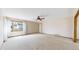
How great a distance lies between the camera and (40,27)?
435 inches

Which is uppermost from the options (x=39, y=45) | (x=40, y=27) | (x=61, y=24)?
(x=61, y=24)

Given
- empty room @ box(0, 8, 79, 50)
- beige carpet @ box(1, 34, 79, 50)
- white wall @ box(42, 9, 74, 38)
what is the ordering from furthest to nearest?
white wall @ box(42, 9, 74, 38) → empty room @ box(0, 8, 79, 50) → beige carpet @ box(1, 34, 79, 50)

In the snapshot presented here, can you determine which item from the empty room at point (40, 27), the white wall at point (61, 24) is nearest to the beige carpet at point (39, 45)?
the empty room at point (40, 27)

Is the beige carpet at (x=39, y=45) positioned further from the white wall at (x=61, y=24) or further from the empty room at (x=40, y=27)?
the white wall at (x=61, y=24)

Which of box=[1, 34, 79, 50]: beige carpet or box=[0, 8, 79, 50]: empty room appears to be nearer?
box=[1, 34, 79, 50]: beige carpet

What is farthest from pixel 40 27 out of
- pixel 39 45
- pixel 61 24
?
pixel 39 45

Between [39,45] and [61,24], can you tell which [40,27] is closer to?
[61,24]

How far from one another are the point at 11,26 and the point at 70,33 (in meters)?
4.31

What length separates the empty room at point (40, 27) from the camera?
4938 millimetres

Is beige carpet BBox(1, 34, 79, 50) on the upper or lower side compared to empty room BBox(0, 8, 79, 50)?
lower

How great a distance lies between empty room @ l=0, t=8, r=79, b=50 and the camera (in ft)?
16.2

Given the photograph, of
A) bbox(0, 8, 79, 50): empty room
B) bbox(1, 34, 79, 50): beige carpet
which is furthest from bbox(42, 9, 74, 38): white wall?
bbox(1, 34, 79, 50): beige carpet

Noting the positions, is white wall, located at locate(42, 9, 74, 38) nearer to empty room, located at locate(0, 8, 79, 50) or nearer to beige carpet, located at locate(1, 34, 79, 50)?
empty room, located at locate(0, 8, 79, 50)
